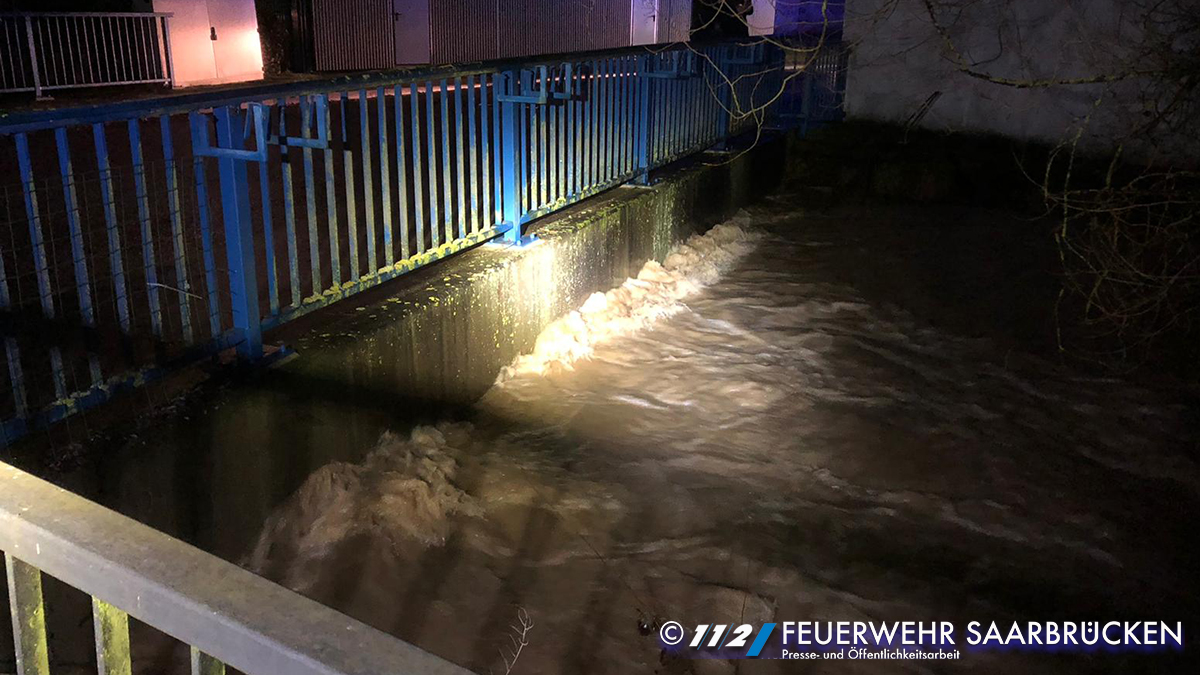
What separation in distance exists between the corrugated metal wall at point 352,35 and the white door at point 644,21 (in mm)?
10089

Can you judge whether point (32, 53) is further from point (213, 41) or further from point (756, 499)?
point (756, 499)

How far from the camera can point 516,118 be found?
6.43 meters

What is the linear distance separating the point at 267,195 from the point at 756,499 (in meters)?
2.87

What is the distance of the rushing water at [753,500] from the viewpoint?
402 centimetres

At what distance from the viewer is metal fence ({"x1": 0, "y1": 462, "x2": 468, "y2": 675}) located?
137 centimetres

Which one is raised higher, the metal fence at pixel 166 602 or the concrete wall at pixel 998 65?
the concrete wall at pixel 998 65

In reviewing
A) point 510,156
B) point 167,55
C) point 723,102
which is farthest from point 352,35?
point 510,156

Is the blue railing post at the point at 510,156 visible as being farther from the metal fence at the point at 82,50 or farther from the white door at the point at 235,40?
the white door at the point at 235,40

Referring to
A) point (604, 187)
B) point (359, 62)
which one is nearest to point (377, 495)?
point (604, 187)

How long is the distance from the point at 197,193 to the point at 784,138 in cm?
974

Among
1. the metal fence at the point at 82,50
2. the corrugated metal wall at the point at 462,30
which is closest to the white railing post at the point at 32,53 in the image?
the metal fence at the point at 82,50

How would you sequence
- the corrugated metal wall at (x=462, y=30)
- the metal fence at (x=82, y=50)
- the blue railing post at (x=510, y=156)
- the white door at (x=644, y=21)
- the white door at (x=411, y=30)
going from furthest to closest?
the white door at (x=644, y=21)
the corrugated metal wall at (x=462, y=30)
the white door at (x=411, y=30)
the metal fence at (x=82, y=50)
the blue railing post at (x=510, y=156)

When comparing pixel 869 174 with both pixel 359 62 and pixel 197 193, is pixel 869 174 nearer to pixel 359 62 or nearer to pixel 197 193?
pixel 197 193

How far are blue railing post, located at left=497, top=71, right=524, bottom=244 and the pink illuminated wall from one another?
14.8 m
